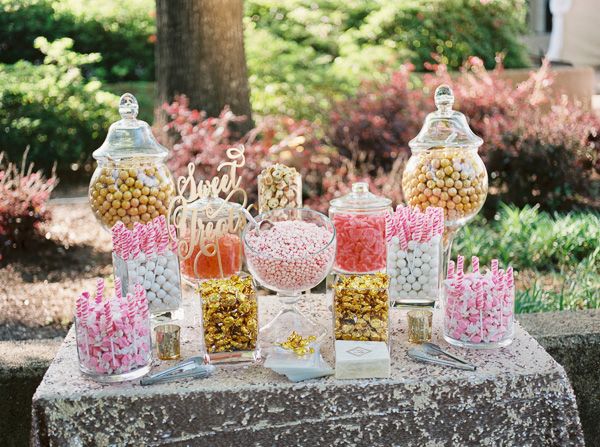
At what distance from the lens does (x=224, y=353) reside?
6.91 ft

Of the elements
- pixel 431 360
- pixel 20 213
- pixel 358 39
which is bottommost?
pixel 431 360

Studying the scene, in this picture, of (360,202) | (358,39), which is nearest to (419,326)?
(360,202)

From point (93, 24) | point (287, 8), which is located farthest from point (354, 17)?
point (93, 24)

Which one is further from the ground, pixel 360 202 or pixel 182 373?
pixel 360 202

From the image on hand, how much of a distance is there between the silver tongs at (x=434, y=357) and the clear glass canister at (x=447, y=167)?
2.11 ft

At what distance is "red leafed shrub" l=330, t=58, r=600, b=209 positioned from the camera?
A: 5.52 m

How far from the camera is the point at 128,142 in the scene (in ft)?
8.80

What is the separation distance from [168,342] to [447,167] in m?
1.08

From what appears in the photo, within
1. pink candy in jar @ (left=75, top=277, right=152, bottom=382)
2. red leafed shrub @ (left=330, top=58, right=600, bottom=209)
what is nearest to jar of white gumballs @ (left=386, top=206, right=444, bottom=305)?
pink candy in jar @ (left=75, top=277, right=152, bottom=382)

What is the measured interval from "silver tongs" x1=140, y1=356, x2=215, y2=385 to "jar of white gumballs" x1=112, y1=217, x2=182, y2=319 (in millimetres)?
283

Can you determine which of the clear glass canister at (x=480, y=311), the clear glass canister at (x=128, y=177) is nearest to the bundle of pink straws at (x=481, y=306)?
the clear glass canister at (x=480, y=311)

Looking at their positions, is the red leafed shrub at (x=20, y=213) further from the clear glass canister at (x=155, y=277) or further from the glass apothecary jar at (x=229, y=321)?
the glass apothecary jar at (x=229, y=321)

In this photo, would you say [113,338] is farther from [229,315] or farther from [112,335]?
[229,315]

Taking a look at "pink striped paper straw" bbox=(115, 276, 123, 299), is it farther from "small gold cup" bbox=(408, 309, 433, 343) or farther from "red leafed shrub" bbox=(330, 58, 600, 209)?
"red leafed shrub" bbox=(330, 58, 600, 209)
